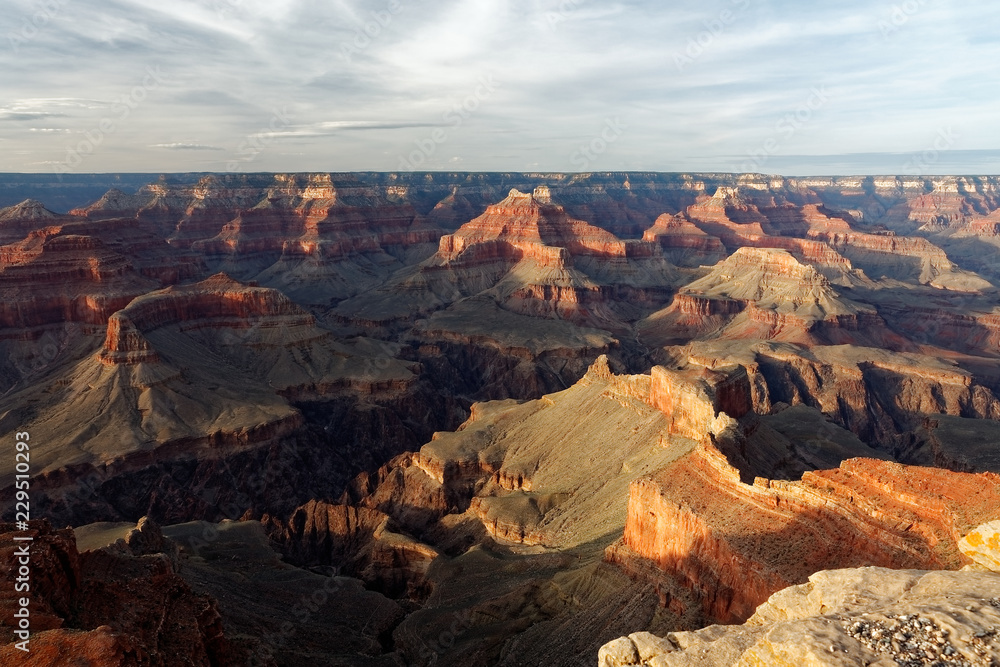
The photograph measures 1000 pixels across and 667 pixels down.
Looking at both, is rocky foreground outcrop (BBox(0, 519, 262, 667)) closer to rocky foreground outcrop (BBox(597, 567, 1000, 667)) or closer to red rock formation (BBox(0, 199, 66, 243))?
rocky foreground outcrop (BBox(597, 567, 1000, 667))

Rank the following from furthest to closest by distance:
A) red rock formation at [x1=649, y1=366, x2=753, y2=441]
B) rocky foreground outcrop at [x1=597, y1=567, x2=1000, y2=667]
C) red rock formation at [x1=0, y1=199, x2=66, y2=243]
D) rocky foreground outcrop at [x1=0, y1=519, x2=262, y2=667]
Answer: red rock formation at [x1=0, y1=199, x2=66, y2=243], red rock formation at [x1=649, y1=366, x2=753, y2=441], rocky foreground outcrop at [x1=0, y1=519, x2=262, y2=667], rocky foreground outcrop at [x1=597, y1=567, x2=1000, y2=667]

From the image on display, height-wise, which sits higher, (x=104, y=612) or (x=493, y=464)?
(x=104, y=612)

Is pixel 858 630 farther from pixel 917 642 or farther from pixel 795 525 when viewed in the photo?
pixel 795 525

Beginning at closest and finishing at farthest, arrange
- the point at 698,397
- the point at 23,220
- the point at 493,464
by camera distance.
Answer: the point at 698,397, the point at 493,464, the point at 23,220

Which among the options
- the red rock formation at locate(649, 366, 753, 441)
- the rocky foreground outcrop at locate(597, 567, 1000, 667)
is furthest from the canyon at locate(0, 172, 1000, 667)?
the red rock formation at locate(649, 366, 753, 441)

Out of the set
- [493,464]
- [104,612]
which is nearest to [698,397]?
[493,464]

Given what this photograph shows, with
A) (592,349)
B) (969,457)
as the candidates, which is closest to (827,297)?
(592,349)

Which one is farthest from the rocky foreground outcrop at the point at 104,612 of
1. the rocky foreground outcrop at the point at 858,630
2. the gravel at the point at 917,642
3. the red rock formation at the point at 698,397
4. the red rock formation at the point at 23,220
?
the red rock formation at the point at 23,220
